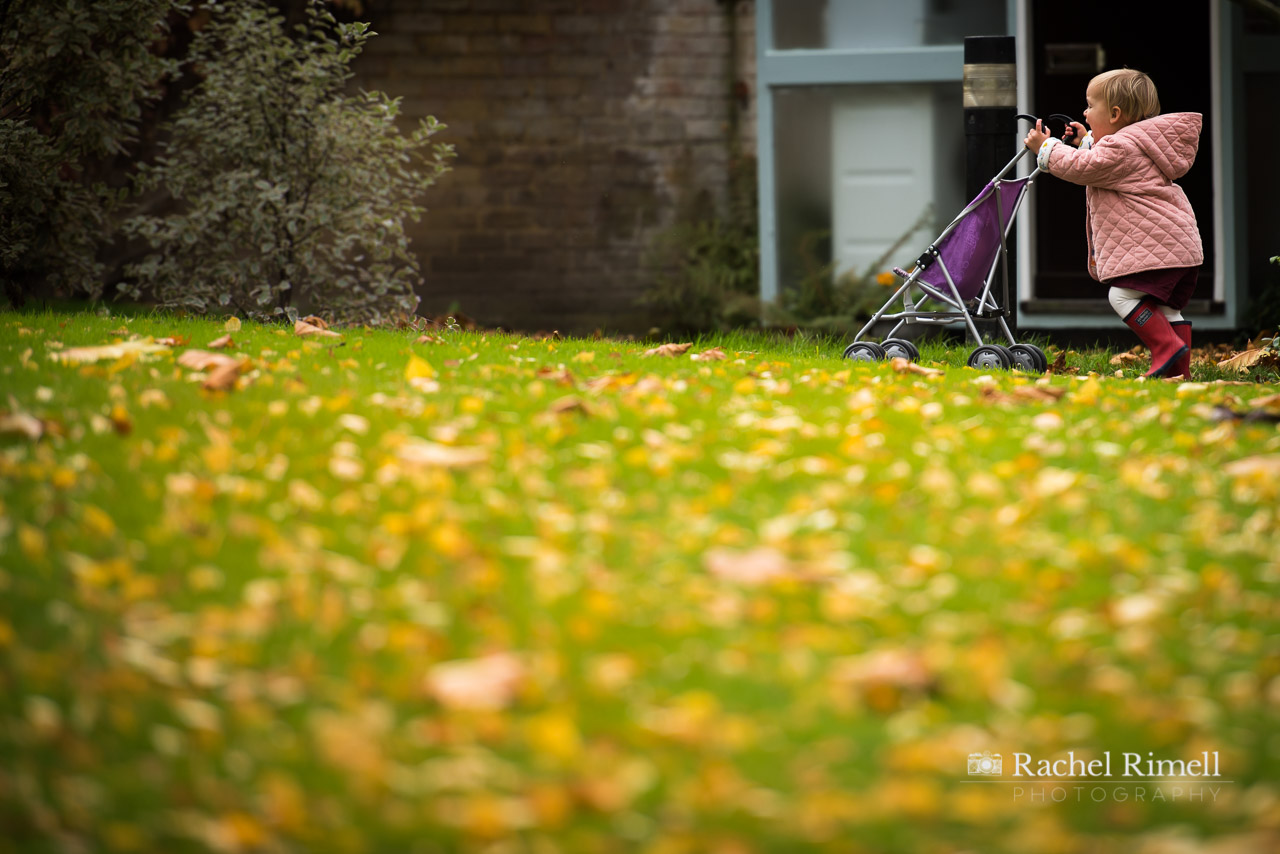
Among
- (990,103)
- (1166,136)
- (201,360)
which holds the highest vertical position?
(990,103)

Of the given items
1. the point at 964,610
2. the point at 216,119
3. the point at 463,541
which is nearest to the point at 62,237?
the point at 216,119

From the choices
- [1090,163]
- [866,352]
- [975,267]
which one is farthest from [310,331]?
[1090,163]

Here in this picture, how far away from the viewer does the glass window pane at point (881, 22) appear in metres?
8.99

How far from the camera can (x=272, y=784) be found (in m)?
1.71

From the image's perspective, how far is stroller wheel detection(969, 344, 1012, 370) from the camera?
18.7 ft

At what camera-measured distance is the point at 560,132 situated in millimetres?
10383

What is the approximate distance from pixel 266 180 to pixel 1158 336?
469cm

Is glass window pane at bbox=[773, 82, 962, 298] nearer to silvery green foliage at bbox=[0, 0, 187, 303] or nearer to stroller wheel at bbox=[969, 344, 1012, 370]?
stroller wheel at bbox=[969, 344, 1012, 370]

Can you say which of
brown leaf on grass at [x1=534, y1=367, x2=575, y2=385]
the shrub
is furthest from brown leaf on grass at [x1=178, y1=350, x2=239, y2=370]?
the shrub

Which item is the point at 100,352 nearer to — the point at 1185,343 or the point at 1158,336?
the point at 1158,336

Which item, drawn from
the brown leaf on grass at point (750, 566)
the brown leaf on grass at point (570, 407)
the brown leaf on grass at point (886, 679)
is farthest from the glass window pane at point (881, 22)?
the brown leaf on grass at point (886, 679)

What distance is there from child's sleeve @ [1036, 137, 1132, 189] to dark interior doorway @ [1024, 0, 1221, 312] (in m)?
2.94

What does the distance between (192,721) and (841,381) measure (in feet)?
10.7

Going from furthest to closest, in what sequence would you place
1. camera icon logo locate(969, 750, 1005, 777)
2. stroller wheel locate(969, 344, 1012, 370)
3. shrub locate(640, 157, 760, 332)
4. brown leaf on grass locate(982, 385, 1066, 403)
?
shrub locate(640, 157, 760, 332), stroller wheel locate(969, 344, 1012, 370), brown leaf on grass locate(982, 385, 1066, 403), camera icon logo locate(969, 750, 1005, 777)
